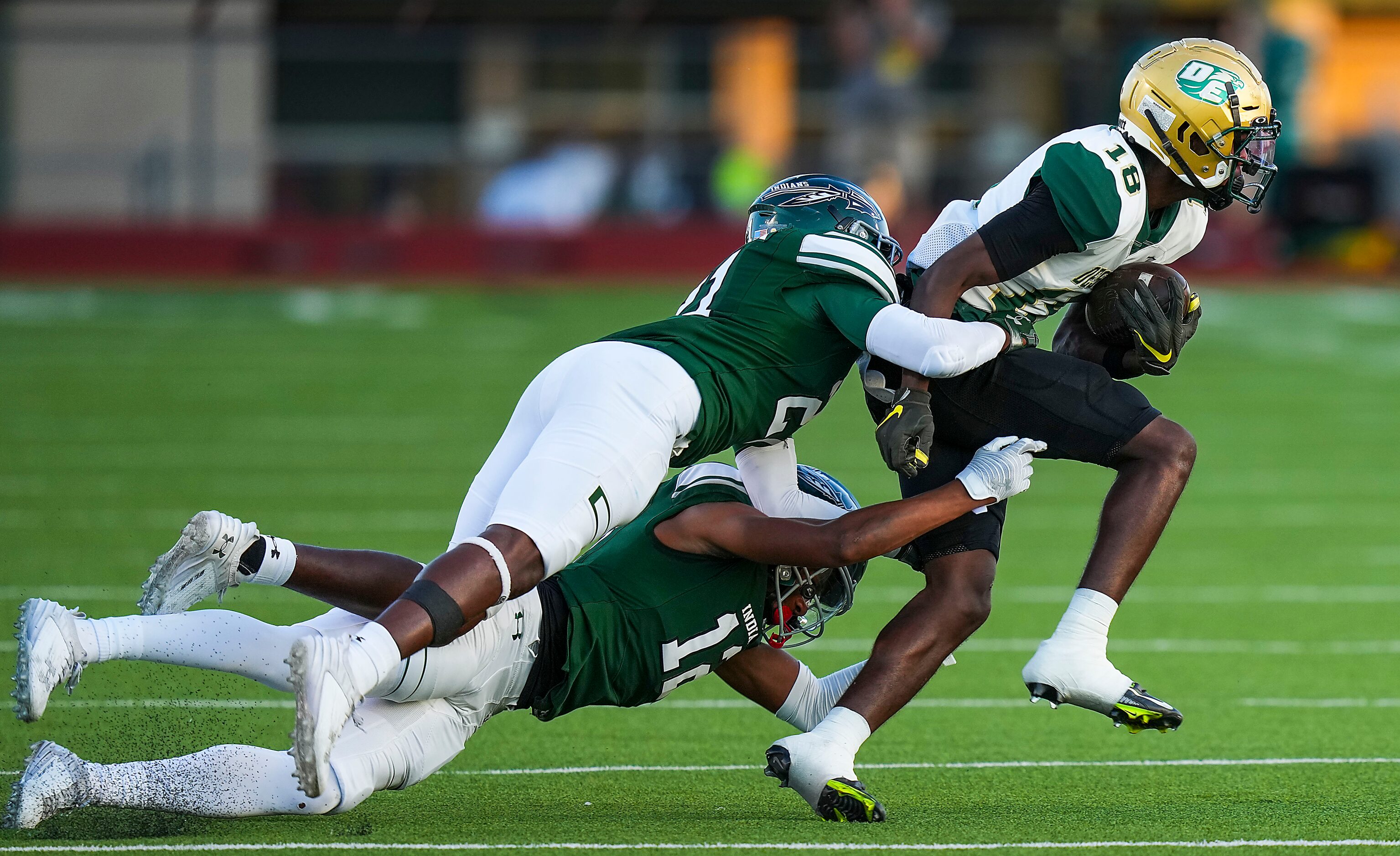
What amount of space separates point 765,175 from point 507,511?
1747cm

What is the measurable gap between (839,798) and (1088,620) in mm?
791

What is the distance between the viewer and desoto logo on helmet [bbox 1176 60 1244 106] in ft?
16.1

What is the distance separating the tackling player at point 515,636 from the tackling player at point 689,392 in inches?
6.4

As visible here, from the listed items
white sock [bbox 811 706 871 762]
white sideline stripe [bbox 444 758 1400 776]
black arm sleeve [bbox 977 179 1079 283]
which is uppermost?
black arm sleeve [bbox 977 179 1079 283]

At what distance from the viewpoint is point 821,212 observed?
4.93m

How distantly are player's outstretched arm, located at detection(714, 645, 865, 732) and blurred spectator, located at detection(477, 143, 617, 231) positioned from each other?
15.8 metres

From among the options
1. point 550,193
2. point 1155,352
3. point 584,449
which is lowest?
point 584,449

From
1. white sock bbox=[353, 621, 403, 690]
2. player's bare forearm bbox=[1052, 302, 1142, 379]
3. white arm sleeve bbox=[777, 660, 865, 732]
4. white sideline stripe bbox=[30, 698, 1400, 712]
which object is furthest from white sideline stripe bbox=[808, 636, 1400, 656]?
white sock bbox=[353, 621, 403, 690]

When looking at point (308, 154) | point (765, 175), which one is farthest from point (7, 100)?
point (765, 175)

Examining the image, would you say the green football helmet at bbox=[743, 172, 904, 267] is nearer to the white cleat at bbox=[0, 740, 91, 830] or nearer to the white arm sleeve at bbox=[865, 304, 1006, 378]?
the white arm sleeve at bbox=[865, 304, 1006, 378]

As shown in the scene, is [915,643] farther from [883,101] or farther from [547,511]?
[883,101]

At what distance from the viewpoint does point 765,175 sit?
21516 millimetres

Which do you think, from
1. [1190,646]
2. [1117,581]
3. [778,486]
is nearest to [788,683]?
[778,486]

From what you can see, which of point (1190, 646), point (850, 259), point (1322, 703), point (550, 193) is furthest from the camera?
point (550, 193)
